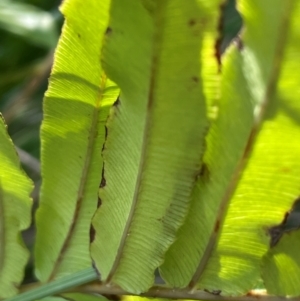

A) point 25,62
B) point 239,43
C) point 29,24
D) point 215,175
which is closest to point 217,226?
point 215,175

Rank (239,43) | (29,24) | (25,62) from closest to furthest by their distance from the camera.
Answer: (239,43) < (29,24) < (25,62)

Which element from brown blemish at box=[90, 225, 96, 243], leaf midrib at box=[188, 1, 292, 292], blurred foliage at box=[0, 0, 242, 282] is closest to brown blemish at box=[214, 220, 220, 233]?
leaf midrib at box=[188, 1, 292, 292]

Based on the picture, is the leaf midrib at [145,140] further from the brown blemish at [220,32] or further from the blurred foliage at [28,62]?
the blurred foliage at [28,62]

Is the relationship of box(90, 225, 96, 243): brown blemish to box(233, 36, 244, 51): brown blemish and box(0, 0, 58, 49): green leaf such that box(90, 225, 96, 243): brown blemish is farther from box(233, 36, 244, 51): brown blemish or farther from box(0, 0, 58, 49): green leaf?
box(0, 0, 58, 49): green leaf

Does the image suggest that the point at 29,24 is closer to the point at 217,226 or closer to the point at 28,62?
the point at 28,62

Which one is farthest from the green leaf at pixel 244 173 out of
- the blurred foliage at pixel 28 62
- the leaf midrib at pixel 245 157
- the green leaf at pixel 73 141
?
the blurred foliage at pixel 28 62

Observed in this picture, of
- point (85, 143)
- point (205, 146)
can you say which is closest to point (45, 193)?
point (85, 143)
